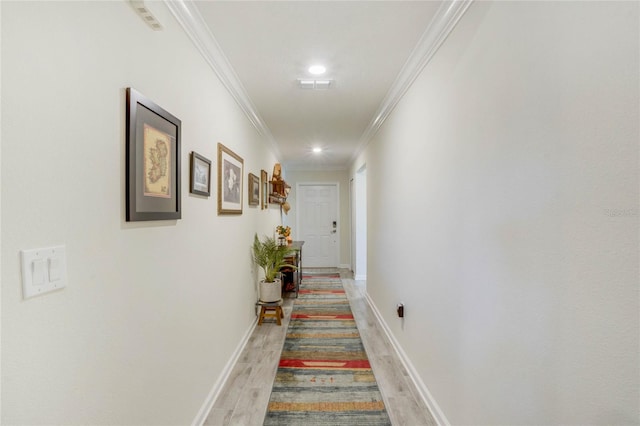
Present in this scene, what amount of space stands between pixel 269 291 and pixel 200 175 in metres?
1.86

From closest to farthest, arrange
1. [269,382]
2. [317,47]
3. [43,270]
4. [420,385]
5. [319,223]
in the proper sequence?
[43,270] < [317,47] < [420,385] < [269,382] < [319,223]

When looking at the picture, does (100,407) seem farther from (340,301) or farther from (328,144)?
(328,144)

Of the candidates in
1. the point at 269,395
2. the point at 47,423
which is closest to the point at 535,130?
the point at 47,423

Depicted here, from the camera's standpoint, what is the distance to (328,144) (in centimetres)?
468

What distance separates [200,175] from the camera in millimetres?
1792

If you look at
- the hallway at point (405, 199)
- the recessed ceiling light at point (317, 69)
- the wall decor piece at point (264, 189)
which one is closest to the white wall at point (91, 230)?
the hallway at point (405, 199)

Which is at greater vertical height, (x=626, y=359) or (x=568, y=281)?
(x=568, y=281)

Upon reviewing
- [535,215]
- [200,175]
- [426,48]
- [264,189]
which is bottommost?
[535,215]

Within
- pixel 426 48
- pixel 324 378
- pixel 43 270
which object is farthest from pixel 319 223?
pixel 43 270

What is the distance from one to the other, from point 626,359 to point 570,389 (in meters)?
0.21

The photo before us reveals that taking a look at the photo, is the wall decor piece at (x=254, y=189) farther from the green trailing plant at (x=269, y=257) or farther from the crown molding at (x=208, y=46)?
the crown molding at (x=208, y=46)

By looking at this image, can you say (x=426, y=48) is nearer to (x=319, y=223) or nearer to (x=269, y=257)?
(x=269, y=257)

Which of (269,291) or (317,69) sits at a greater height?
(317,69)

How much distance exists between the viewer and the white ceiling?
5.20ft
